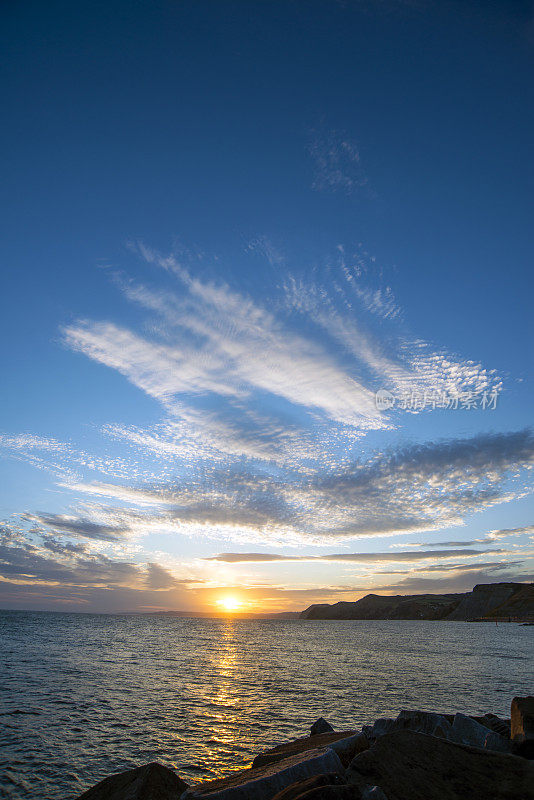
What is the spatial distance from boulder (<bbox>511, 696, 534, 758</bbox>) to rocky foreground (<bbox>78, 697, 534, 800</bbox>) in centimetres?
2

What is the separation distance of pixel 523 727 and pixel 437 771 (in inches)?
243

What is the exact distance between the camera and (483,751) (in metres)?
8.61

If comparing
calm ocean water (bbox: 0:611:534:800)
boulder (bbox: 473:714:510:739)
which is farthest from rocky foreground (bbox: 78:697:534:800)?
calm ocean water (bbox: 0:611:534:800)

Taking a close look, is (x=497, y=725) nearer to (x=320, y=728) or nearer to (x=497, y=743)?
(x=497, y=743)

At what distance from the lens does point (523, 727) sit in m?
12.5

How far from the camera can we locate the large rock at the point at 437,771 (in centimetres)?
776

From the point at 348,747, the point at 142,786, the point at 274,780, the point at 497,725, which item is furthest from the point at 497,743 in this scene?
the point at 142,786

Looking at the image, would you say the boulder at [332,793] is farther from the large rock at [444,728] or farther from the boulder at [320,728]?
the boulder at [320,728]

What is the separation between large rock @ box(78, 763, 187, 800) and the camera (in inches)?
417

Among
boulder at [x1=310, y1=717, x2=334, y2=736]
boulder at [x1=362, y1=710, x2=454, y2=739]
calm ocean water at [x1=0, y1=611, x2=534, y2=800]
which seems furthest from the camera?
boulder at [x1=310, y1=717, x2=334, y2=736]

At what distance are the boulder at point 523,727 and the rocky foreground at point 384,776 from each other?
0.08ft

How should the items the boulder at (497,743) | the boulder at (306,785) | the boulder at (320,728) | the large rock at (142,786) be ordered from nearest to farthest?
1. the boulder at (306,785)
2. the large rock at (142,786)
3. the boulder at (497,743)
4. the boulder at (320,728)

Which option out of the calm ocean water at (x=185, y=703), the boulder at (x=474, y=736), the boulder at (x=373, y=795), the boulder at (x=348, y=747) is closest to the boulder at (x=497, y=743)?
the boulder at (x=474, y=736)

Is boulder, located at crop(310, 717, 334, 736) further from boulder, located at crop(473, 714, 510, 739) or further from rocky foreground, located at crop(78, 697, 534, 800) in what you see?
boulder, located at crop(473, 714, 510, 739)
